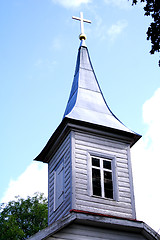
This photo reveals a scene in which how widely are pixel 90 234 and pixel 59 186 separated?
3151 millimetres

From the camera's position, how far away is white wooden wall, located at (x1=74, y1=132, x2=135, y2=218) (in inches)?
688

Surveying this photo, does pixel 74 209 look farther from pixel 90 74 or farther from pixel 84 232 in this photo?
pixel 90 74

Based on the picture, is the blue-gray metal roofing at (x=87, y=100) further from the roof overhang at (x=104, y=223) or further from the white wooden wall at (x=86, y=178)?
the roof overhang at (x=104, y=223)

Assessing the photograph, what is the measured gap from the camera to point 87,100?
2097cm

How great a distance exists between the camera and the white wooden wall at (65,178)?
17766 mm

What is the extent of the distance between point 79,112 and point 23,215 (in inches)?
687

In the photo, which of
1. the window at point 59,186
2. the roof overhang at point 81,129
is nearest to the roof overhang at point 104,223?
the window at point 59,186

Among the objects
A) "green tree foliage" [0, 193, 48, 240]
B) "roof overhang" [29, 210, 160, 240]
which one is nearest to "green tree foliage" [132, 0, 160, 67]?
"roof overhang" [29, 210, 160, 240]

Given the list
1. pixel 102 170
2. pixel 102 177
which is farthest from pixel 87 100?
pixel 102 177

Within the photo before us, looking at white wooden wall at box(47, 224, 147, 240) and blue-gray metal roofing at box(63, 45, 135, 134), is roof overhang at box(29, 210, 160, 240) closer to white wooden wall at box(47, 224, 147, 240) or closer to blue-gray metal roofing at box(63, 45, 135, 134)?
white wooden wall at box(47, 224, 147, 240)

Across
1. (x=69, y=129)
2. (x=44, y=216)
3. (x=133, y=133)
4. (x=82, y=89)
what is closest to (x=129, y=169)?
(x=133, y=133)

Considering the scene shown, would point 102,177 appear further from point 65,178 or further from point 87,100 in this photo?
point 87,100

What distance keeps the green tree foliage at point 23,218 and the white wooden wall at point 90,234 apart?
16816 millimetres

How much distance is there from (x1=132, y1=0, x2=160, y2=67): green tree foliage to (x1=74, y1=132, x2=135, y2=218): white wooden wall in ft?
22.0
